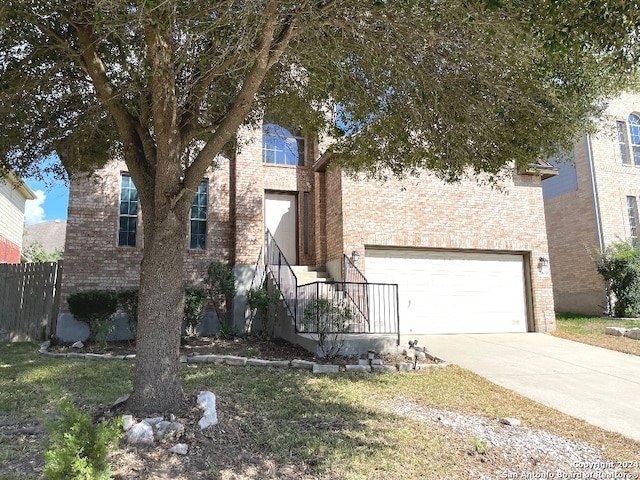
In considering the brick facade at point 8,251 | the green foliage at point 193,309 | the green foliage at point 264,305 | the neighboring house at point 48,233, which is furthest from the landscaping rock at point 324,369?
the neighboring house at point 48,233

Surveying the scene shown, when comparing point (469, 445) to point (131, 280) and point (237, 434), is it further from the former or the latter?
point (131, 280)

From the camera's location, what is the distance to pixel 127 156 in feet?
16.2

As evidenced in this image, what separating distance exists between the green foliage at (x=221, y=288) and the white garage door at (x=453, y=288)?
3.39 m

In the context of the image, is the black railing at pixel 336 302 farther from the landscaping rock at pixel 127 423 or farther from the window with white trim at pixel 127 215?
the landscaping rock at pixel 127 423

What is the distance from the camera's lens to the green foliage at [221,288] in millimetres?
10586

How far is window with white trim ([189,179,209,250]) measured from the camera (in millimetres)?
11336

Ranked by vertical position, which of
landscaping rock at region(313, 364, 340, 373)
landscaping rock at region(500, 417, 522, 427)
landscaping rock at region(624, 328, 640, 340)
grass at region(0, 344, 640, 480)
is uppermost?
landscaping rock at region(624, 328, 640, 340)

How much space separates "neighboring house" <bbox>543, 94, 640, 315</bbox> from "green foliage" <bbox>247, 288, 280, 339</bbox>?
39.2 ft

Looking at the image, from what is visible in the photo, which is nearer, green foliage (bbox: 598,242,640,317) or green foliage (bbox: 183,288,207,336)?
green foliage (bbox: 183,288,207,336)

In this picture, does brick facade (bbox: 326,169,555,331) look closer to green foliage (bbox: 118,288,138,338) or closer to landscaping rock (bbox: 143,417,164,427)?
green foliage (bbox: 118,288,138,338)

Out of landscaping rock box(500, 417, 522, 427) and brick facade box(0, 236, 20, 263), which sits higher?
brick facade box(0, 236, 20, 263)

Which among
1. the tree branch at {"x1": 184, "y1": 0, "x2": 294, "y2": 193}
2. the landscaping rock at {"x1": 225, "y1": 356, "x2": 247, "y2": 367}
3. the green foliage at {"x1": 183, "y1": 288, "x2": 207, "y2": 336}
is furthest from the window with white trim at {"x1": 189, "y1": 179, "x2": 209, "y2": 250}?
the tree branch at {"x1": 184, "y1": 0, "x2": 294, "y2": 193}

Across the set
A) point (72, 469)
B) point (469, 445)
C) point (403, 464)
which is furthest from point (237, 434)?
point (469, 445)

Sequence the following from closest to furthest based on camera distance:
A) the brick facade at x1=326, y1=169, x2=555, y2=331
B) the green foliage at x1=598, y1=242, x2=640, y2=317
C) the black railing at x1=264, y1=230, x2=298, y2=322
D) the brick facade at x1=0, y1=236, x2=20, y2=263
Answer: the black railing at x1=264, y1=230, x2=298, y2=322
the brick facade at x1=326, y1=169, x2=555, y2=331
the green foliage at x1=598, y1=242, x2=640, y2=317
the brick facade at x1=0, y1=236, x2=20, y2=263
